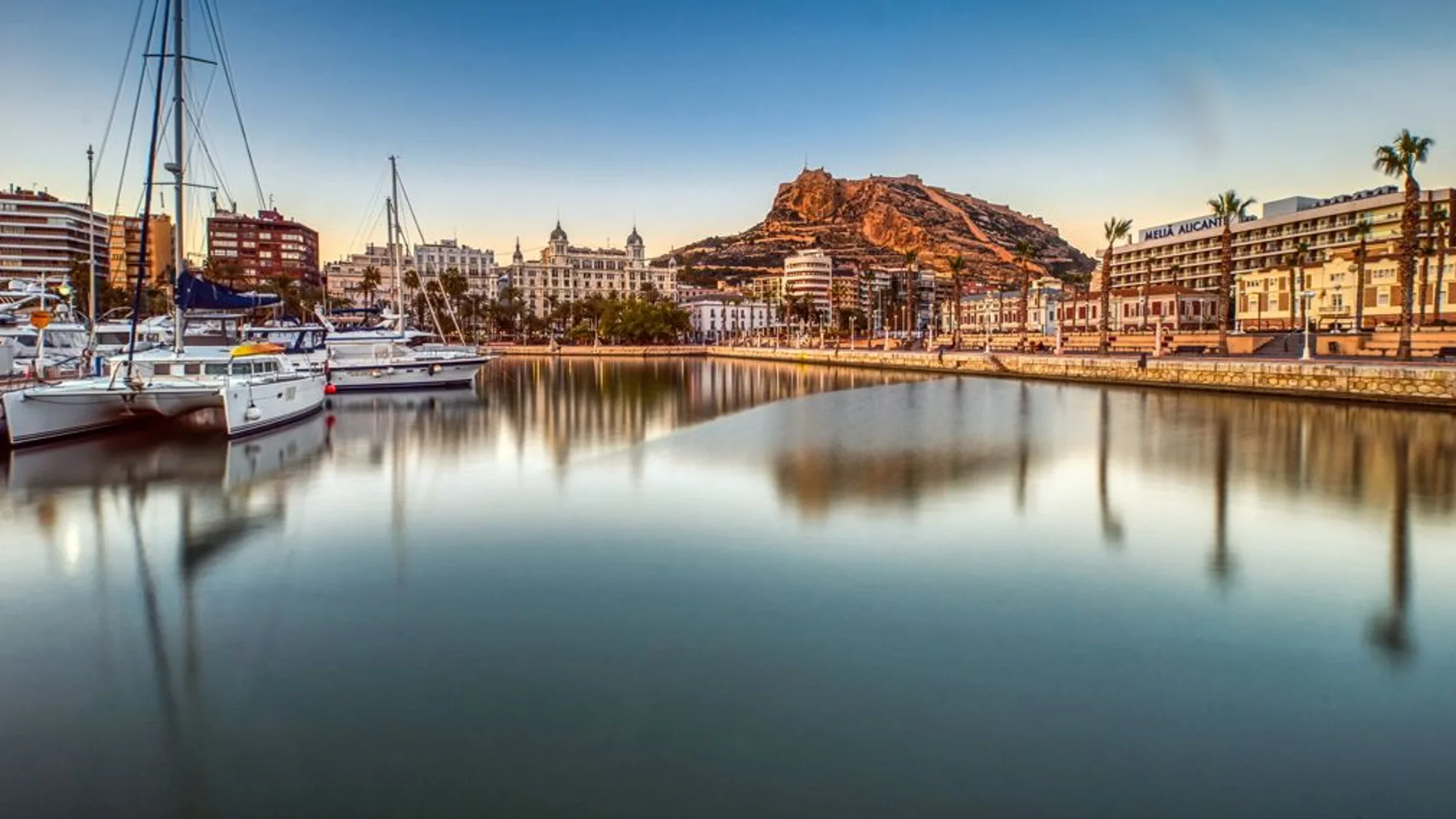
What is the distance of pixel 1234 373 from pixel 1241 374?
0.42m

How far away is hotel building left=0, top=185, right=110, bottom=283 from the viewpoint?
108m

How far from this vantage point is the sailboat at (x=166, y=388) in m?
23.4

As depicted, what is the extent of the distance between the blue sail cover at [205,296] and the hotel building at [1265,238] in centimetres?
7583

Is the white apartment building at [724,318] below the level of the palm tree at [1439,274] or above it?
above

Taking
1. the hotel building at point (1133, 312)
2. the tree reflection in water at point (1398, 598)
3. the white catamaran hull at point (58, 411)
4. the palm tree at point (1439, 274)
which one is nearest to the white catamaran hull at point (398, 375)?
the white catamaran hull at point (58, 411)

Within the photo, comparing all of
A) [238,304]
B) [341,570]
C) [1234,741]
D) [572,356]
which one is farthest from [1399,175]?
[572,356]

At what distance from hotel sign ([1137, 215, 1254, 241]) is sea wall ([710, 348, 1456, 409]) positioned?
6683 cm

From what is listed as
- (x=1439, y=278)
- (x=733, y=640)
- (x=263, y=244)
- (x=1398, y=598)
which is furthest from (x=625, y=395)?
(x=263, y=244)

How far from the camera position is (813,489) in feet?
59.0

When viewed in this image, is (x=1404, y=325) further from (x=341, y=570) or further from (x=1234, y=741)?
(x=341, y=570)

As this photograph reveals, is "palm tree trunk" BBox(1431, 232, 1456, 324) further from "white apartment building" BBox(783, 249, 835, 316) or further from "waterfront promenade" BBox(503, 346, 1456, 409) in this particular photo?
"white apartment building" BBox(783, 249, 835, 316)

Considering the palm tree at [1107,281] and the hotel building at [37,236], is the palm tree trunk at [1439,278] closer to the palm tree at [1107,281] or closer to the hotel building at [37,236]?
the palm tree at [1107,281]

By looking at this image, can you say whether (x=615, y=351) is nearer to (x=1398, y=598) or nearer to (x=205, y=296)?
(x=205, y=296)

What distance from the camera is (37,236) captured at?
4313 inches
